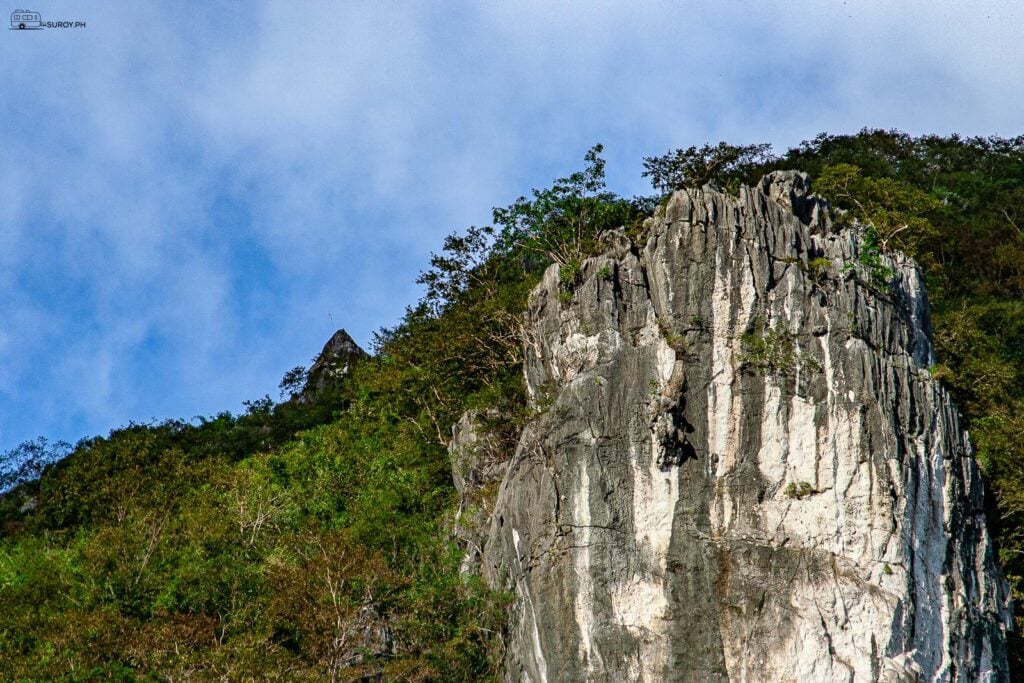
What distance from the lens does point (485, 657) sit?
22828 mm

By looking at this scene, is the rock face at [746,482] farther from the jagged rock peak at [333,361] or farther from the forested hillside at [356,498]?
the jagged rock peak at [333,361]

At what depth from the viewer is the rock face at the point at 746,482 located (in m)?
19.6

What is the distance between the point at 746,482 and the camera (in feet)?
67.2

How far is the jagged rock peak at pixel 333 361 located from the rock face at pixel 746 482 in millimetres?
27147

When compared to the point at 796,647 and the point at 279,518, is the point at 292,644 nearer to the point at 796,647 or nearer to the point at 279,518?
the point at 279,518

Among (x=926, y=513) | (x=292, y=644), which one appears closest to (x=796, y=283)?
(x=926, y=513)

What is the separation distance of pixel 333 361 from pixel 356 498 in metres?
19.5

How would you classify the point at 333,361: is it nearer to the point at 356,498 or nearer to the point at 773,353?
the point at 356,498

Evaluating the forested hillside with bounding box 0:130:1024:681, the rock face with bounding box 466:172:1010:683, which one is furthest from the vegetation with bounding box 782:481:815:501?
the forested hillside with bounding box 0:130:1024:681

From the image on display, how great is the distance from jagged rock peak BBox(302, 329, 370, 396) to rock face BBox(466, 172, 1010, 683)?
27.1 m

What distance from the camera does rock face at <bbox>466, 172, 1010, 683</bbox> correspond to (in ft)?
64.3

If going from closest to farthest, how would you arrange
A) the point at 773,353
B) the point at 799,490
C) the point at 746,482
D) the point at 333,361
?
1. the point at 799,490
2. the point at 746,482
3. the point at 773,353
4. the point at 333,361

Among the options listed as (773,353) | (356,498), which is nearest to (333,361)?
(356,498)

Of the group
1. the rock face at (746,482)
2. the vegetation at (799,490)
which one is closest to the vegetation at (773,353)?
the rock face at (746,482)
